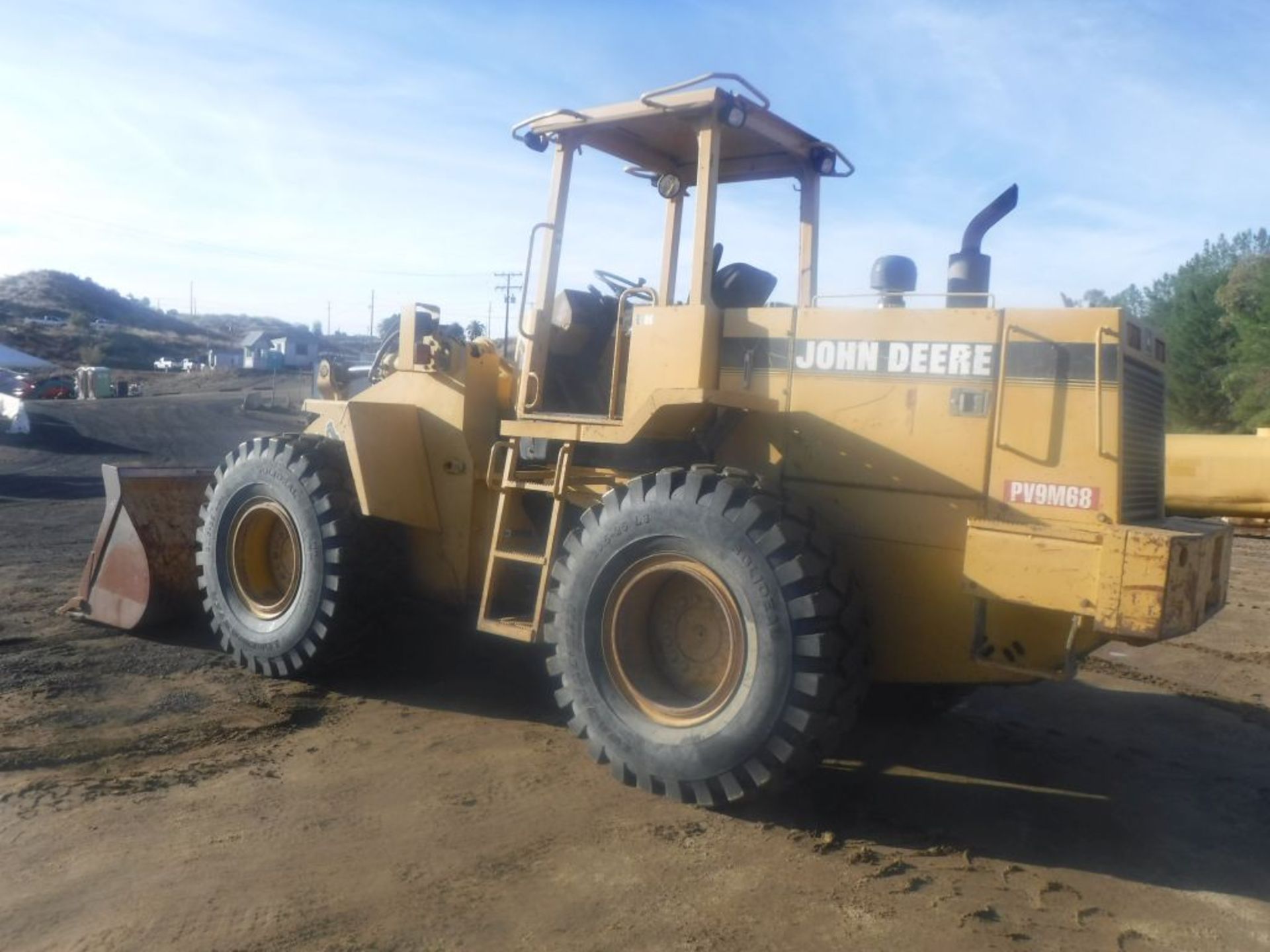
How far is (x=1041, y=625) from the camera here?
4.59 meters

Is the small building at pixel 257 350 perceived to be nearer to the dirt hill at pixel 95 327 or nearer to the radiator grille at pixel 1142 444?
the dirt hill at pixel 95 327

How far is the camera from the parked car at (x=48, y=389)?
42.4 metres

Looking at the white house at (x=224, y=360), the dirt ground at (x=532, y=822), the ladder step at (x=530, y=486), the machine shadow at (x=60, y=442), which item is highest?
the white house at (x=224, y=360)

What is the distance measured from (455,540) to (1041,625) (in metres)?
3.22

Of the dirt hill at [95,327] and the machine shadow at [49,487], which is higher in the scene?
the dirt hill at [95,327]

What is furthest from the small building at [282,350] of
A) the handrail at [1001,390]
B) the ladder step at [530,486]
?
the handrail at [1001,390]

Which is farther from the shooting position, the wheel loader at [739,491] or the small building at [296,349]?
the small building at [296,349]

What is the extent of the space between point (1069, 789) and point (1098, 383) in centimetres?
195

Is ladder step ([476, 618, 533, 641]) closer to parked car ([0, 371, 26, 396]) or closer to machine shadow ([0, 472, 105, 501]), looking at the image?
machine shadow ([0, 472, 105, 501])

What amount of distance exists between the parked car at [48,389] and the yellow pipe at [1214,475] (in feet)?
129

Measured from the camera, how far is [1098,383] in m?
4.45

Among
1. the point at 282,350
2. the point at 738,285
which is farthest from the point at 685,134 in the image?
the point at 282,350

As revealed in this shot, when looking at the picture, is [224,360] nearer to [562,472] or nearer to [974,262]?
[562,472]

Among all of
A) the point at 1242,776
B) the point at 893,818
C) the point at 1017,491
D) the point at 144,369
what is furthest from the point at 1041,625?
the point at 144,369
